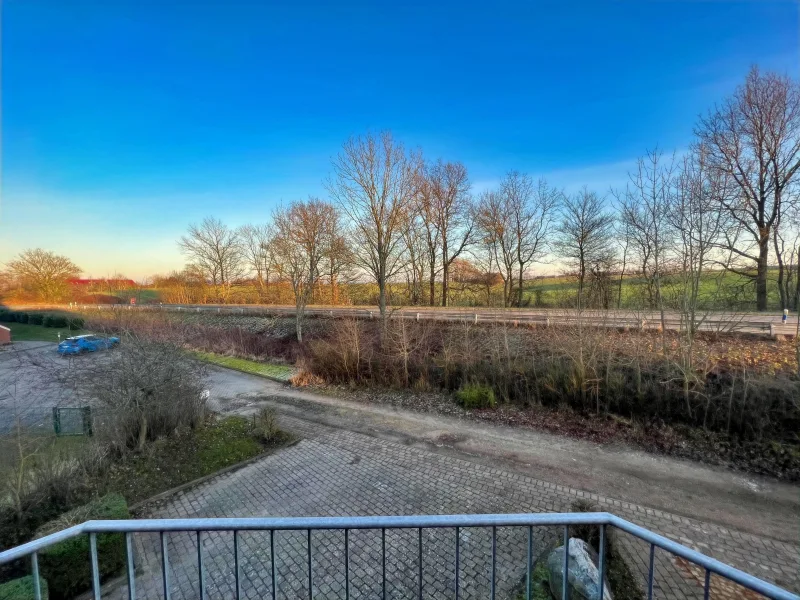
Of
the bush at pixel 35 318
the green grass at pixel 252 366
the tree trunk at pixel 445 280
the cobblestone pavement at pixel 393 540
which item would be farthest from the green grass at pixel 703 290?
the bush at pixel 35 318

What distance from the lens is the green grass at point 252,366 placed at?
621 inches

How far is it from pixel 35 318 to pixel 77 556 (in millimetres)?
46033

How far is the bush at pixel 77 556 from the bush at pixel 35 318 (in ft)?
144

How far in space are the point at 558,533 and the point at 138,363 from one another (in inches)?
340

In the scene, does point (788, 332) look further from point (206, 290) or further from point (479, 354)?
point (206, 290)

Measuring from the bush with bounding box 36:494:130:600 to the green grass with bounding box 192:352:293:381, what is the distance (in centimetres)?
999

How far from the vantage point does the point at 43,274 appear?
129ft

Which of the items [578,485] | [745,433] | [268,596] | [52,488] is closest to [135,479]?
[52,488]

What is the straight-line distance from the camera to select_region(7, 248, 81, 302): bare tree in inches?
1531

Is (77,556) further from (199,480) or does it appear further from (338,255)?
(338,255)

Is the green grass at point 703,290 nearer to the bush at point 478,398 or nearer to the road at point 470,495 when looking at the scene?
the road at point 470,495

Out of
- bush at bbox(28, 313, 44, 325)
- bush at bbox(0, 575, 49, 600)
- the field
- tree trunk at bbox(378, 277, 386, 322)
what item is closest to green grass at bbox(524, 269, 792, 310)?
the field

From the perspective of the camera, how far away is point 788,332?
1114cm

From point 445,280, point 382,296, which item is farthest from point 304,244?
point 445,280
